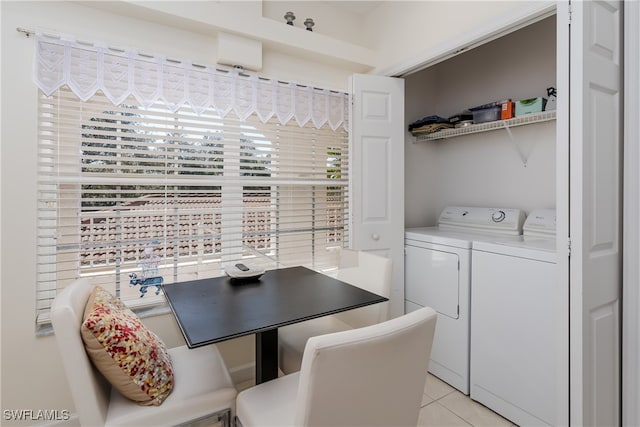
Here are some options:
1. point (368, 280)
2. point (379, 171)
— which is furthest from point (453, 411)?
point (379, 171)

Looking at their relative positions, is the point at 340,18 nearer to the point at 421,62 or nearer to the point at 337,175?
the point at 421,62

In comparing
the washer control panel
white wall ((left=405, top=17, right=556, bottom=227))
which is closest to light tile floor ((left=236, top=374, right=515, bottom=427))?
the washer control panel

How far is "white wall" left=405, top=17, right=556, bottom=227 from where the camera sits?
2.48 metres

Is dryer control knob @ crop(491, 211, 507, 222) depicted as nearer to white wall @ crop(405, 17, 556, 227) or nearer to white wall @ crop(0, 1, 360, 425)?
white wall @ crop(405, 17, 556, 227)

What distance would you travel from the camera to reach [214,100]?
7.43 ft

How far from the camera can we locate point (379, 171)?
8.79ft

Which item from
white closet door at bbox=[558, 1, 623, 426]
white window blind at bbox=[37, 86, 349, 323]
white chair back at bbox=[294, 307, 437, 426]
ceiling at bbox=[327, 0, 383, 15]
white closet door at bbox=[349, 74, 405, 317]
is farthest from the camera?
ceiling at bbox=[327, 0, 383, 15]

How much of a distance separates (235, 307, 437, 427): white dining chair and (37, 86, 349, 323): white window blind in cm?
134

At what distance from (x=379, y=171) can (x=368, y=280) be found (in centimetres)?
93

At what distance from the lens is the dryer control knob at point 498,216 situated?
253cm

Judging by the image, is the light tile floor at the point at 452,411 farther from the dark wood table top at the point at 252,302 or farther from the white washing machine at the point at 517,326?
the dark wood table top at the point at 252,302

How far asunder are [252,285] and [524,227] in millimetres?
1899

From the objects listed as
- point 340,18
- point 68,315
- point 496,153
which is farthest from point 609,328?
point 340,18

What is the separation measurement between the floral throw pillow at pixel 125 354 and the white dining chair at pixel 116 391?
0.03 metres
